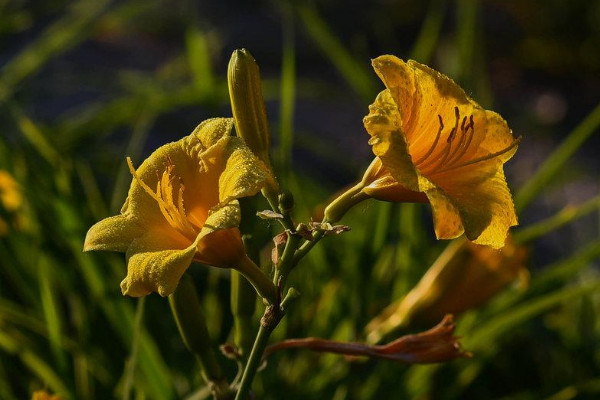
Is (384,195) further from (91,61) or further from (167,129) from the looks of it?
(91,61)

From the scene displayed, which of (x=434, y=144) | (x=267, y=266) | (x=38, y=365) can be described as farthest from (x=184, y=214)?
(x=267, y=266)

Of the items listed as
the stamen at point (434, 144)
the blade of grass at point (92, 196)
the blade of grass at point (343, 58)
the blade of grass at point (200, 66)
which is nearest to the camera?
the stamen at point (434, 144)

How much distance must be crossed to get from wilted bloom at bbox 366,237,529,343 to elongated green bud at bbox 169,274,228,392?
437 millimetres

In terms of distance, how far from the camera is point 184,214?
29.8 inches

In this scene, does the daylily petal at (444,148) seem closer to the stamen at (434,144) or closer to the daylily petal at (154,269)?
the stamen at (434,144)

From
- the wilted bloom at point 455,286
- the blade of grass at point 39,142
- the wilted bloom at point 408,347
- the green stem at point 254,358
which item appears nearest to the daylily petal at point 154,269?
the green stem at point 254,358

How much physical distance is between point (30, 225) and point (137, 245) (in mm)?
799

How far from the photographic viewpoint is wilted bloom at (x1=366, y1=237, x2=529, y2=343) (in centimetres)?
126

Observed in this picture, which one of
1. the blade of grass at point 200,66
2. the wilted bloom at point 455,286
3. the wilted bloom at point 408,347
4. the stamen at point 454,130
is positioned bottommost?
the wilted bloom at point 455,286

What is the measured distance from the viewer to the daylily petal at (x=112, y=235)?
719mm

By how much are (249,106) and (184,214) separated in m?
0.13

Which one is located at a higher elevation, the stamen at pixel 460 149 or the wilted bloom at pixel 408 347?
the stamen at pixel 460 149

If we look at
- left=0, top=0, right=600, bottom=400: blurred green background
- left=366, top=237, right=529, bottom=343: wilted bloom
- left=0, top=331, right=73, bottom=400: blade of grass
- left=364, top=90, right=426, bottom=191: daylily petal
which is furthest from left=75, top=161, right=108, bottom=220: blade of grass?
left=364, top=90, right=426, bottom=191: daylily petal

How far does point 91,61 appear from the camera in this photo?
4102 millimetres
